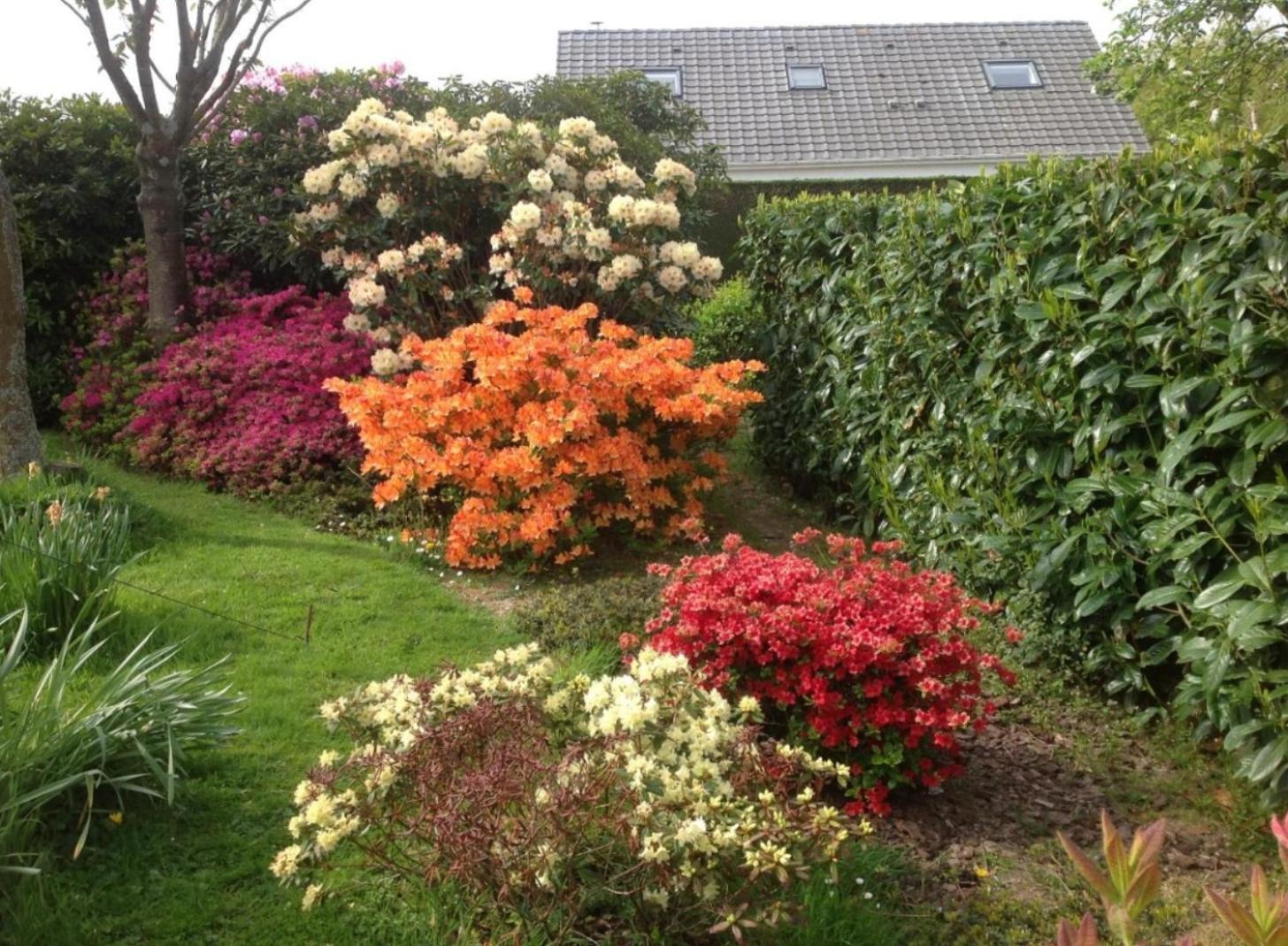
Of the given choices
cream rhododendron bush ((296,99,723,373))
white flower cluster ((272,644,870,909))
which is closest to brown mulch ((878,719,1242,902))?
white flower cluster ((272,644,870,909))

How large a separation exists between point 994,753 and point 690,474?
2.90 meters

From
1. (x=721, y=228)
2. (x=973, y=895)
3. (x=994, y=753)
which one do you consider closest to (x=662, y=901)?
(x=973, y=895)

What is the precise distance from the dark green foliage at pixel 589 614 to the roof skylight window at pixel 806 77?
20.3 m

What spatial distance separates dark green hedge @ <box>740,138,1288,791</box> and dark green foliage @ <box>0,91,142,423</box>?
6.93 metres

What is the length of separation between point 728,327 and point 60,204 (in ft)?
18.8

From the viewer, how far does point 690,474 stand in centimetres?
686

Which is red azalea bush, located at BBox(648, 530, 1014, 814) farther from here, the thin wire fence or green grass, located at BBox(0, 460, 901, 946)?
the thin wire fence

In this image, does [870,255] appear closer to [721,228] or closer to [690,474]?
[690,474]

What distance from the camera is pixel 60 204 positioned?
32.8ft

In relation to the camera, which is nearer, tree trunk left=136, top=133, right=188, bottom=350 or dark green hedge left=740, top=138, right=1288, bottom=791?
dark green hedge left=740, top=138, right=1288, bottom=791

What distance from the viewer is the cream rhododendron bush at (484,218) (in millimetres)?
8070

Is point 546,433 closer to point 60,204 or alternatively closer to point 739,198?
point 60,204

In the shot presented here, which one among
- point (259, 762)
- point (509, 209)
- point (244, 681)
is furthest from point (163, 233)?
point (259, 762)

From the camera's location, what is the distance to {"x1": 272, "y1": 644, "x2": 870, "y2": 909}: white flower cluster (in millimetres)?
2715
